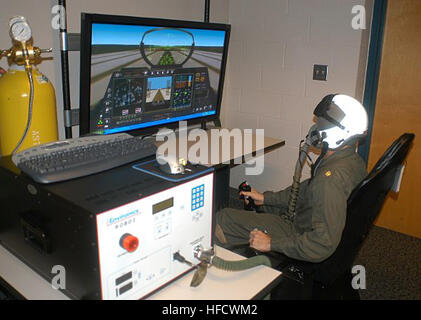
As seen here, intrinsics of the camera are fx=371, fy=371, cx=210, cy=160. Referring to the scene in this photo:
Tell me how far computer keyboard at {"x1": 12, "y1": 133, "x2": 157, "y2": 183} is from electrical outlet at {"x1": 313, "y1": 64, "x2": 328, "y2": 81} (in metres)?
1.76

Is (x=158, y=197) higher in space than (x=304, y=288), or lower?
higher

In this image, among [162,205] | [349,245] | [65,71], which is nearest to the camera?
[162,205]

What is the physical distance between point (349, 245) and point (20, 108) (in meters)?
1.32

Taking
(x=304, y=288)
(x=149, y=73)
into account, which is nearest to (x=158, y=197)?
(x=304, y=288)

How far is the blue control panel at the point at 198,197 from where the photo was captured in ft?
3.23

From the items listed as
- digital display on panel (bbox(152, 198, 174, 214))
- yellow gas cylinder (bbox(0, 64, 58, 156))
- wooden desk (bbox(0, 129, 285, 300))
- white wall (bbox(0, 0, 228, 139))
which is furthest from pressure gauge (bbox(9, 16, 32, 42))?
digital display on panel (bbox(152, 198, 174, 214))

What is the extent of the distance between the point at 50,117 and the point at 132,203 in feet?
2.63

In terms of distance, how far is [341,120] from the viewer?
1.55m

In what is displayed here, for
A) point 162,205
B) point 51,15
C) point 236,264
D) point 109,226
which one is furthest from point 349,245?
point 51,15

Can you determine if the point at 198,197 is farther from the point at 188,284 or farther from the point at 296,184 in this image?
the point at 296,184
